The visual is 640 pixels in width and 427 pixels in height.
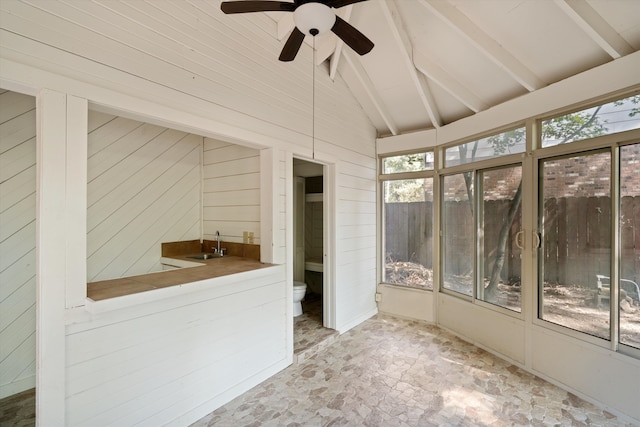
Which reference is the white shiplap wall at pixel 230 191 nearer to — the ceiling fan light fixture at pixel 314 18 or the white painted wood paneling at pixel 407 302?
the ceiling fan light fixture at pixel 314 18

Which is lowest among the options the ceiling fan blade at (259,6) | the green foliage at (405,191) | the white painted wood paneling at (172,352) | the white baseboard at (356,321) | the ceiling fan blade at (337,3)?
the white baseboard at (356,321)

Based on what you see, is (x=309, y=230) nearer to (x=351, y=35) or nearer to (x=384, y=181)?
(x=384, y=181)

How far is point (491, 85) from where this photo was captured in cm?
305

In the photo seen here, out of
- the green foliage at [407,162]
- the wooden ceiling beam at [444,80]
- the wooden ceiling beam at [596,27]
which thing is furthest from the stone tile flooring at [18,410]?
the wooden ceiling beam at [596,27]

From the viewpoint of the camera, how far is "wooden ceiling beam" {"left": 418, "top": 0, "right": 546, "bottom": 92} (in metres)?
2.50

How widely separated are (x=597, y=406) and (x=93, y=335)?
142 inches

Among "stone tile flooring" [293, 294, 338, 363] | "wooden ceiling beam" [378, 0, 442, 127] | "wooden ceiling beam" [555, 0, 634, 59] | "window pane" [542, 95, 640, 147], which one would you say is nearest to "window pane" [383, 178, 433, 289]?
"wooden ceiling beam" [378, 0, 442, 127]

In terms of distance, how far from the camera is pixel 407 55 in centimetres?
298

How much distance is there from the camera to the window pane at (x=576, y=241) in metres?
2.37

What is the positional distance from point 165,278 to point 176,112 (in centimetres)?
122

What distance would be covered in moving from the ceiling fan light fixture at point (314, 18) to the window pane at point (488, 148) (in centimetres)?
236

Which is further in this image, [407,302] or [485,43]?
[407,302]

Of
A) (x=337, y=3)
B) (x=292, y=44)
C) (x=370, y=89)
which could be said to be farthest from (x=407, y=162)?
(x=337, y=3)

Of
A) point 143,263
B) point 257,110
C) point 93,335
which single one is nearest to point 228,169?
point 257,110
